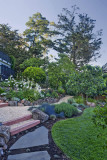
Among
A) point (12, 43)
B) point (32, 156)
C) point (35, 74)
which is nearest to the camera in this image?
point (32, 156)

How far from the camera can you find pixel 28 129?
10.4 feet

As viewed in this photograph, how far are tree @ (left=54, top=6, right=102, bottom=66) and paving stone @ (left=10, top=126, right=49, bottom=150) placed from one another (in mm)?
16281

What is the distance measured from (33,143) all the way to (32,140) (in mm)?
116

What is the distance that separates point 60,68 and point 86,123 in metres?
7.37

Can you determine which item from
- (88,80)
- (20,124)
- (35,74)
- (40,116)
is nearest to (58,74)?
(35,74)

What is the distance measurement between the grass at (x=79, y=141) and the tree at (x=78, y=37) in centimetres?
1587

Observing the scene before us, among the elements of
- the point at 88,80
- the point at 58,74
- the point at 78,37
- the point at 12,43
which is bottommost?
the point at 88,80

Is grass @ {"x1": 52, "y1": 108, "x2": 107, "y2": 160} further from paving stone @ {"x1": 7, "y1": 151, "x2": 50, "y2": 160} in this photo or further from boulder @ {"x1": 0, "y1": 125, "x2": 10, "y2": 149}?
boulder @ {"x1": 0, "y1": 125, "x2": 10, "y2": 149}

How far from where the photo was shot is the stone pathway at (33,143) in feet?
6.64

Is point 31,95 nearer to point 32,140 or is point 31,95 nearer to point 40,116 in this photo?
point 40,116

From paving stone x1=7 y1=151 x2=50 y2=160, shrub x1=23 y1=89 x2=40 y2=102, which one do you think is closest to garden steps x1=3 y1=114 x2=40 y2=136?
paving stone x1=7 y1=151 x2=50 y2=160

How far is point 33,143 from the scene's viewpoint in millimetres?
2480

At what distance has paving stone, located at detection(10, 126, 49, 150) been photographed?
7.89ft

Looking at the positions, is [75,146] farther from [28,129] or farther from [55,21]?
[55,21]
